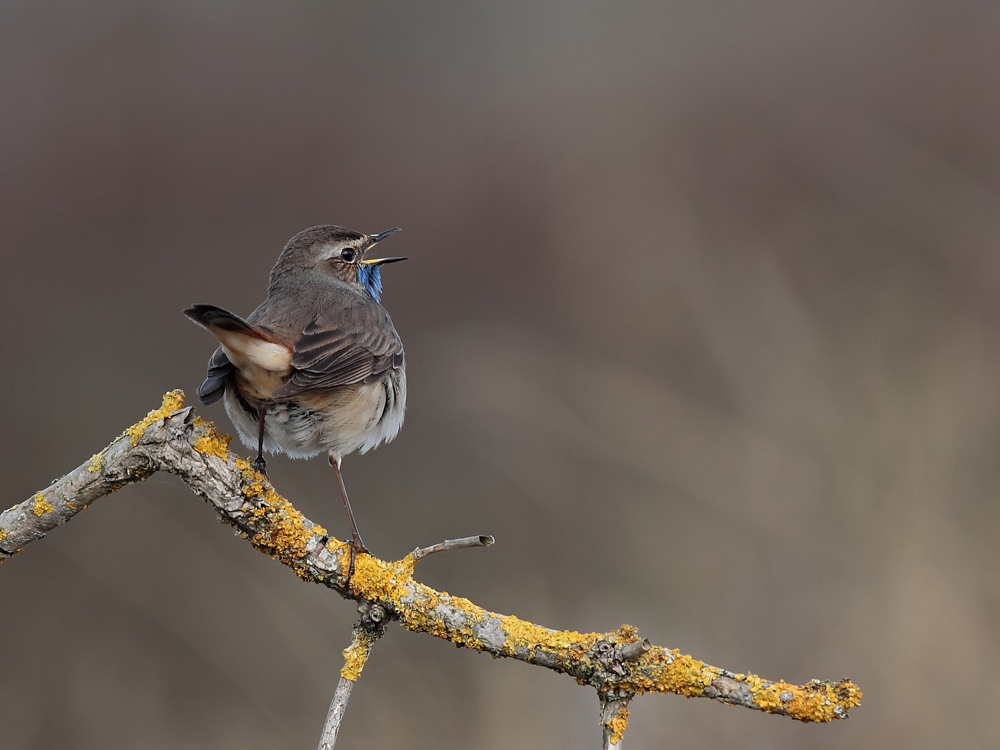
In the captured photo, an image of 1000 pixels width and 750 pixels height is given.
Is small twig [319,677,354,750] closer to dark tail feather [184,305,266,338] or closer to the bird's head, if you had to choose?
dark tail feather [184,305,266,338]

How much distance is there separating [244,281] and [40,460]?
2302mm

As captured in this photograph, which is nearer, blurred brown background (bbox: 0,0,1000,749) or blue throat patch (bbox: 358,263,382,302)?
blue throat patch (bbox: 358,263,382,302)

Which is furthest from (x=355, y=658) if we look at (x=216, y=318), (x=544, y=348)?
(x=544, y=348)

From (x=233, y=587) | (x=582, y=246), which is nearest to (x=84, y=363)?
(x=233, y=587)

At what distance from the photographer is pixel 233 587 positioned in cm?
562

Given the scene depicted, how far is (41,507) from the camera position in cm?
235

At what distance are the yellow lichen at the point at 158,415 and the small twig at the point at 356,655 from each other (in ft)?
2.11

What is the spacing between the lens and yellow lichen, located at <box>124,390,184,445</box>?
7.75 ft

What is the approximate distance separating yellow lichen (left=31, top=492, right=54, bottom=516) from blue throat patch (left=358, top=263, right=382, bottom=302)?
260 centimetres

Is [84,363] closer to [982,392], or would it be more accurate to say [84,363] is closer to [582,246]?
[582,246]

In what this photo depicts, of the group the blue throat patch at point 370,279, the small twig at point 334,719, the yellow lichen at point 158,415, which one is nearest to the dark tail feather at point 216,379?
the yellow lichen at point 158,415

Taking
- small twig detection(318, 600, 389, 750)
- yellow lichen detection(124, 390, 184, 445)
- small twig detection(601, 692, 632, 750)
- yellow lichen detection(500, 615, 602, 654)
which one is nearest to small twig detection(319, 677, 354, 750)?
A: small twig detection(318, 600, 389, 750)

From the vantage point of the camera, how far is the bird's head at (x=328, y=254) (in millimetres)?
4680

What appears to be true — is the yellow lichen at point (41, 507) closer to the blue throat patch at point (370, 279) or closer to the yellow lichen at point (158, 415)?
the yellow lichen at point (158, 415)
